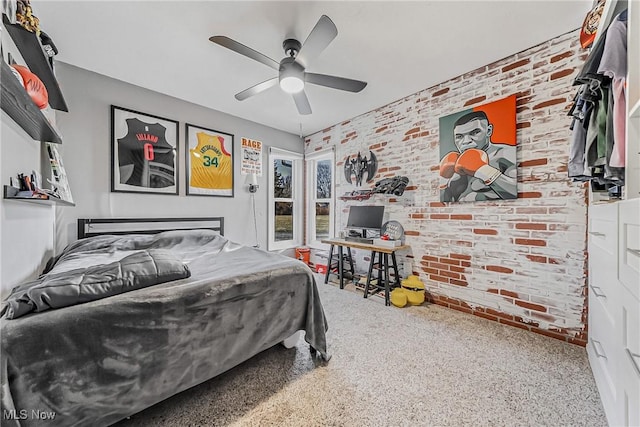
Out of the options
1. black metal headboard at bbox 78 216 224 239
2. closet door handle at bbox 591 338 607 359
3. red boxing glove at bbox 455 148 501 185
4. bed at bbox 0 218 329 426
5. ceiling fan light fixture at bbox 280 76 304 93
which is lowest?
closet door handle at bbox 591 338 607 359

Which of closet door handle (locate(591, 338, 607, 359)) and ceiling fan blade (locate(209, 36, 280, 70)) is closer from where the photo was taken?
closet door handle (locate(591, 338, 607, 359))

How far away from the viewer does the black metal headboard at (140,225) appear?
2578 millimetres

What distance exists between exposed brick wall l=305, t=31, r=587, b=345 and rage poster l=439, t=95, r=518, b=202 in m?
0.07

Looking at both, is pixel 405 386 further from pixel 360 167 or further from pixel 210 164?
pixel 210 164

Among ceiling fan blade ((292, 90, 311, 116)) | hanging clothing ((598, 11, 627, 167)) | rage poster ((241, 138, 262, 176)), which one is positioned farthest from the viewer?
rage poster ((241, 138, 262, 176))

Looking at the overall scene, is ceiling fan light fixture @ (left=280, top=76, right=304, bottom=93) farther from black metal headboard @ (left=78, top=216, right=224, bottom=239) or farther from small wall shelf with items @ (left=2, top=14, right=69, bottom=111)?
black metal headboard @ (left=78, top=216, right=224, bottom=239)

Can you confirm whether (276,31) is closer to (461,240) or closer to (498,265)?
(461,240)

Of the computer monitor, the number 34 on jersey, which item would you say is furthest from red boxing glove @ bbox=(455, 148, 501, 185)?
the number 34 on jersey

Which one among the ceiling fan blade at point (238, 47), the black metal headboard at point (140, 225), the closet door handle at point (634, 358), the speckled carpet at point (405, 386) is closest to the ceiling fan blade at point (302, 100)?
the ceiling fan blade at point (238, 47)

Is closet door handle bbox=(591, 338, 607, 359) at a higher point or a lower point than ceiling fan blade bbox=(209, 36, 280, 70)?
lower

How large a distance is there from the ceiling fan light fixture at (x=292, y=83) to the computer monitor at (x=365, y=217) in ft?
6.05

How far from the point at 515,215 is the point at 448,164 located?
2.61ft

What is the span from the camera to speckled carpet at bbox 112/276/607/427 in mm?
1303

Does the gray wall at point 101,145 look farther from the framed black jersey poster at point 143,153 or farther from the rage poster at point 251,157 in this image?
the rage poster at point 251,157
